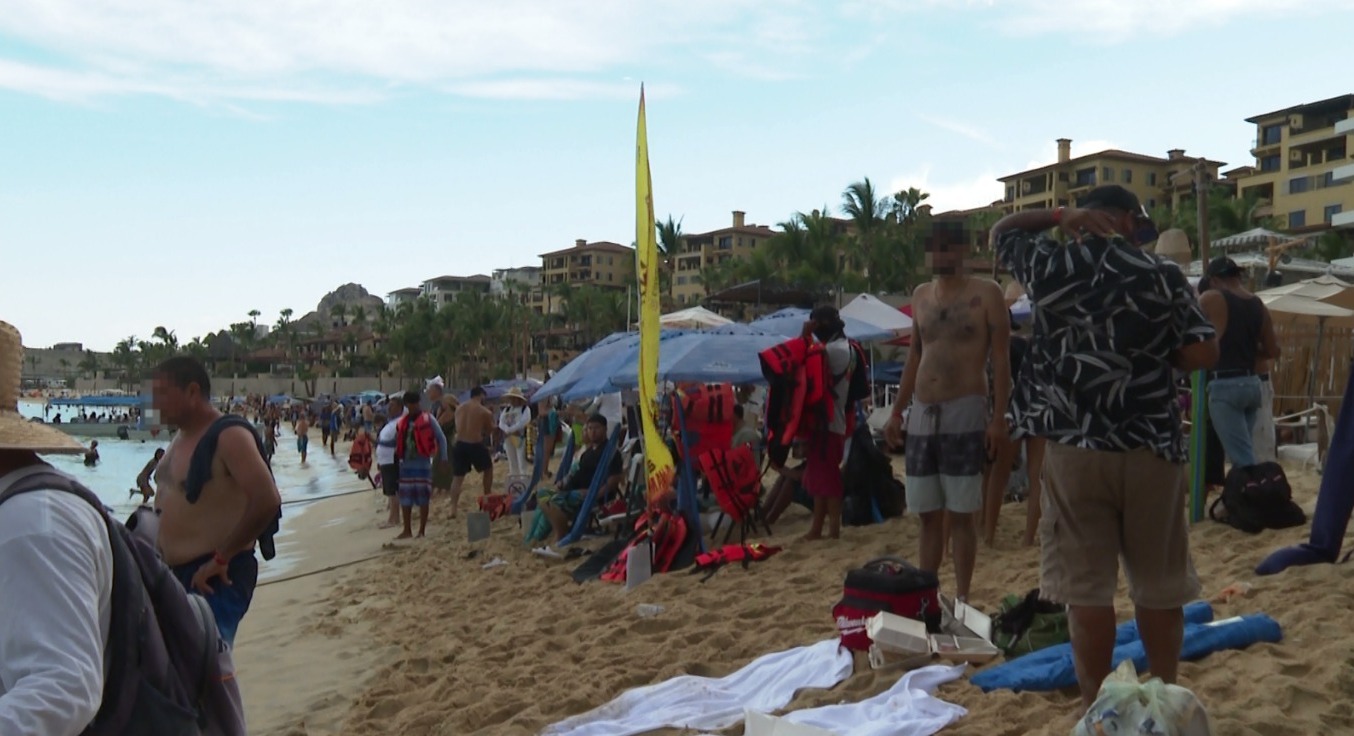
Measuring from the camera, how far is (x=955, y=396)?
4680 millimetres

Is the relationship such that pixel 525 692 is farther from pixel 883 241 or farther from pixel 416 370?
pixel 416 370

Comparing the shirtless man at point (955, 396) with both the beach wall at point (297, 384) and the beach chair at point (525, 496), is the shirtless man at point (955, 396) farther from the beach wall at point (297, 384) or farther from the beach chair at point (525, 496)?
the beach wall at point (297, 384)

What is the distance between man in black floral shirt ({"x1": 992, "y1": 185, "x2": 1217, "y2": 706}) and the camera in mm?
3010

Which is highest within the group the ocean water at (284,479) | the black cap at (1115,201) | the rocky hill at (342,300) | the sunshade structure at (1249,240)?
the rocky hill at (342,300)

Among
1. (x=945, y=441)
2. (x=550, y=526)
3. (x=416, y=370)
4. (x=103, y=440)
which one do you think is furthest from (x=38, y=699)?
(x=416, y=370)

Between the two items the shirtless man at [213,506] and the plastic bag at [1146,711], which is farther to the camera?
the shirtless man at [213,506]

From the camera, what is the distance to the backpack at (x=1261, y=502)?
573cm

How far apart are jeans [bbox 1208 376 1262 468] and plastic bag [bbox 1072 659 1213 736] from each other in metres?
3.92

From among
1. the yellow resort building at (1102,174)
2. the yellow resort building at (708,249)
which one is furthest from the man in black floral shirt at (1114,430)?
the yellow resort building at (708,249)

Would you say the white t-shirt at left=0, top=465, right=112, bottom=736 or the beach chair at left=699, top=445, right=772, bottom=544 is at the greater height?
the white t-shirt at left=0, top=465, right=112, bottom=736

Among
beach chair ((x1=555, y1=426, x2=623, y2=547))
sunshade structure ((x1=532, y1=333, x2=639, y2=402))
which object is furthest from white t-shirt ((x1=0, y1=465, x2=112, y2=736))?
sunshade structure ((x1=532, y1=333, x2=639, y2=402))

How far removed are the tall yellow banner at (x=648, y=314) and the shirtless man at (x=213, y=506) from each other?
3.86 m

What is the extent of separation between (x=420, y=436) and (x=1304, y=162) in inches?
2497

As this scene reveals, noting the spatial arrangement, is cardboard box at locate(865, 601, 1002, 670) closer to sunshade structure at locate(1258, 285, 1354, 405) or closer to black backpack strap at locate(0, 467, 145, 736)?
black backpack strap at locate(0, 467, 145, 736)
